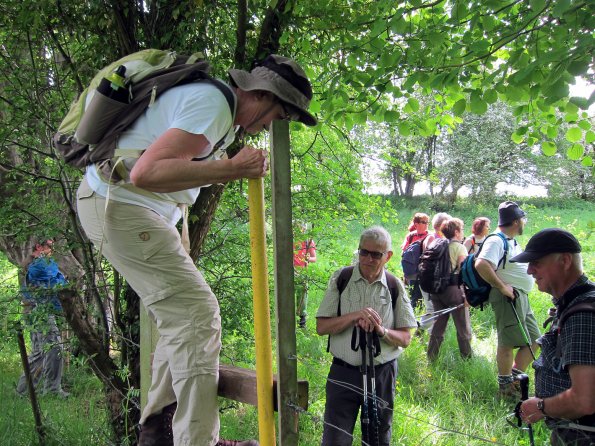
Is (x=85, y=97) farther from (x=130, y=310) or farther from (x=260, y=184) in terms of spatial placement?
(x=130, y=310)

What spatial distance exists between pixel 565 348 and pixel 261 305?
1.56 metres

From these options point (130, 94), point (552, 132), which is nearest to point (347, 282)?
point (552, 132)

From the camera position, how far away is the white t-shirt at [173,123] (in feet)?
5.85

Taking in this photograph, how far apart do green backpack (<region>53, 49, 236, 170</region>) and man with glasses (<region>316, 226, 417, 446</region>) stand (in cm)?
188

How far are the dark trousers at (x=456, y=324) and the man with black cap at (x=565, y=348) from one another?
3343mm

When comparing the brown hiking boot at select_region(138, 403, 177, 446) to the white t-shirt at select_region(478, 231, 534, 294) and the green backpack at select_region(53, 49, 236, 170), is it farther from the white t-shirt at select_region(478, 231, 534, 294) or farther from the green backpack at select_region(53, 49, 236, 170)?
the white t-shirt at select_region(478, 231, 534, 294)

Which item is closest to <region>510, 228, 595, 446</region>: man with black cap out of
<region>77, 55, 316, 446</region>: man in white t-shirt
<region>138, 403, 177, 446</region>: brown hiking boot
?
<region>77, 55, 316, 446</region>: man in white t-shirt

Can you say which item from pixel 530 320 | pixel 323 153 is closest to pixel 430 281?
pixel 530 320

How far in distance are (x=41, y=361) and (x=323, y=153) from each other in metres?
3.84

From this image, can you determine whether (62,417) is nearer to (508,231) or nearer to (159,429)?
(159,429)

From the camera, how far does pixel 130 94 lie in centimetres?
193

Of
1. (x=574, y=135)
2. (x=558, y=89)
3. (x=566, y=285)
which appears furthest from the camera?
(x=574, y=135)

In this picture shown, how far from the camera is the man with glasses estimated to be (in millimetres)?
3330

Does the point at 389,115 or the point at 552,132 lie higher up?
the point at 389,115
